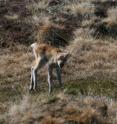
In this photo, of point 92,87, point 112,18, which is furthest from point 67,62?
point 112,18

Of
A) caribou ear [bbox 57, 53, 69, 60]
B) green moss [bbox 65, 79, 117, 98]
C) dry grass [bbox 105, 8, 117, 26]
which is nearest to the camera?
caribou ear [bbox 57, 53, 69, 60]

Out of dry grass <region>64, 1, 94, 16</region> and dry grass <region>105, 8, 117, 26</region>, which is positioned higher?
dry grass <region>64, 1, 94, 16</region>

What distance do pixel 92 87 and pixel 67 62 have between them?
4556 mm

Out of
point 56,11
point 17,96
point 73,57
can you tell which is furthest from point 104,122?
point 56,11

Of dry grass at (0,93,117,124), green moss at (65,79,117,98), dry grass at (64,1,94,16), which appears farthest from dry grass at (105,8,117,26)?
→ dry grass at (0,93,117,124)

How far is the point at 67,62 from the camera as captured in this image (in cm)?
2177

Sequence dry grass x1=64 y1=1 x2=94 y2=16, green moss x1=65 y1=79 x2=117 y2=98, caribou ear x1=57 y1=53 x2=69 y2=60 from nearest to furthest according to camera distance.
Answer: caribou ear x1=57 y1=53 x2=69 y2=60 → green moss x1=65 y1=79 x2=117 y2=98 → dry grass x1=64 y1=1 x2=94 y2=16

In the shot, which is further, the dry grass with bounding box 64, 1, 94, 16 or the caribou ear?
the dry grass with bounding box 64, 1, 94, 16

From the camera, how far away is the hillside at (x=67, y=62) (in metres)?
12.6

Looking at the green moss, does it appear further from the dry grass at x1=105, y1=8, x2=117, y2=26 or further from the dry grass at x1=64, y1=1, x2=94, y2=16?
the dry grass at x1=64, y1=1, x2=94, y2=16

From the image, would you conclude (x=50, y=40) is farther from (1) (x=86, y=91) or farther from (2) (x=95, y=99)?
(2) (x=95, y=99)

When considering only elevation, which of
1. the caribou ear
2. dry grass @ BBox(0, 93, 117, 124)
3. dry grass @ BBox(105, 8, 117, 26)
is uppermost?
the caribou ear

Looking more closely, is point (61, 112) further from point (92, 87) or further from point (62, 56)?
point (92, 87)

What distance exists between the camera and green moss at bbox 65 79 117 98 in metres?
16.3
